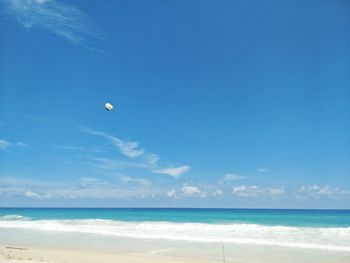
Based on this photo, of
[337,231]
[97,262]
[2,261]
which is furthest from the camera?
[337,231]

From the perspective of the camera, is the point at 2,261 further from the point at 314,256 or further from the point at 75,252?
the point at 314,256

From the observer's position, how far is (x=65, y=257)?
5.57m

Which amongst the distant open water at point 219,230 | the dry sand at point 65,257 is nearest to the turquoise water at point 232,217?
the distant open water at point 219,230

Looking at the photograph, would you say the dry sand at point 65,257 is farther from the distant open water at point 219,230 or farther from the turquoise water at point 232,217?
the turquoise water at point 232,217

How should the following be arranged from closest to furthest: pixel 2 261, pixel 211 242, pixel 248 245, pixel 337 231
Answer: pixel 2 261, pixel 248 245, pixel 211 242, pixel 337 231

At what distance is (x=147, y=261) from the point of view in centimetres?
538

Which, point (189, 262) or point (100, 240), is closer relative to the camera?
point (189, 262)

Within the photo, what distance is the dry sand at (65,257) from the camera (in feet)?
17.1

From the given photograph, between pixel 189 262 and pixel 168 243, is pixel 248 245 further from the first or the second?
pixel 189 262

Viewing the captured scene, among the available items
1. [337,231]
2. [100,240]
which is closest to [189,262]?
[100,240]

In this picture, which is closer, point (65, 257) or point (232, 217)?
point (65, 257)

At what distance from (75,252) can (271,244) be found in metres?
3.79

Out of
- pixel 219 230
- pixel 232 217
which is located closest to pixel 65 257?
pixel 219 230

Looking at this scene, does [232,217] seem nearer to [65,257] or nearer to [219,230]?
[219,230]
